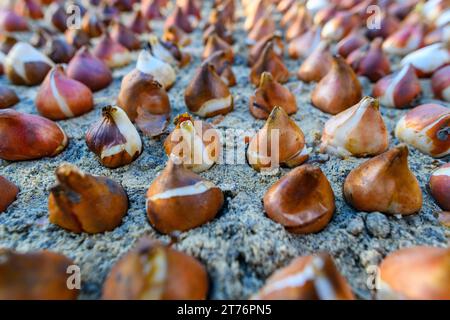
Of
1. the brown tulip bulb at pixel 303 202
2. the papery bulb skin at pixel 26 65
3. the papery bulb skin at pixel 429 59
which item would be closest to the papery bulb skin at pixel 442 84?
the papery bulb skin at pixel 429 59

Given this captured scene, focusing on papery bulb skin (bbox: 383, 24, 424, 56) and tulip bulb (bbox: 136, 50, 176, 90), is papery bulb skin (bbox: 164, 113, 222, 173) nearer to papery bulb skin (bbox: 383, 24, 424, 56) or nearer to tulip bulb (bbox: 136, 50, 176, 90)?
tulip bulb (bbox: 136, 50, 176, 90)

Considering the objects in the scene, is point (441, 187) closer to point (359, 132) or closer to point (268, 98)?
point (359, 132)

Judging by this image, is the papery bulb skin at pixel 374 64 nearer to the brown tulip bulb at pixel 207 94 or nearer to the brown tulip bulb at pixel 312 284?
the brown tulip bulb at pixel 207 94

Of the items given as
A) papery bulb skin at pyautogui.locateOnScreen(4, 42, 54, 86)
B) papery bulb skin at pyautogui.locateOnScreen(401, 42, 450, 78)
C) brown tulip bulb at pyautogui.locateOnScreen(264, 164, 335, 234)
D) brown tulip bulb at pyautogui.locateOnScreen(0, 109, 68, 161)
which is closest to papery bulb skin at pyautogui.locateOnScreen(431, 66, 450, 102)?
papery bulb skin at pyautogui.locateOnScreen(401, 42, 450, 78)

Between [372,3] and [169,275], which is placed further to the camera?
[372,3]
